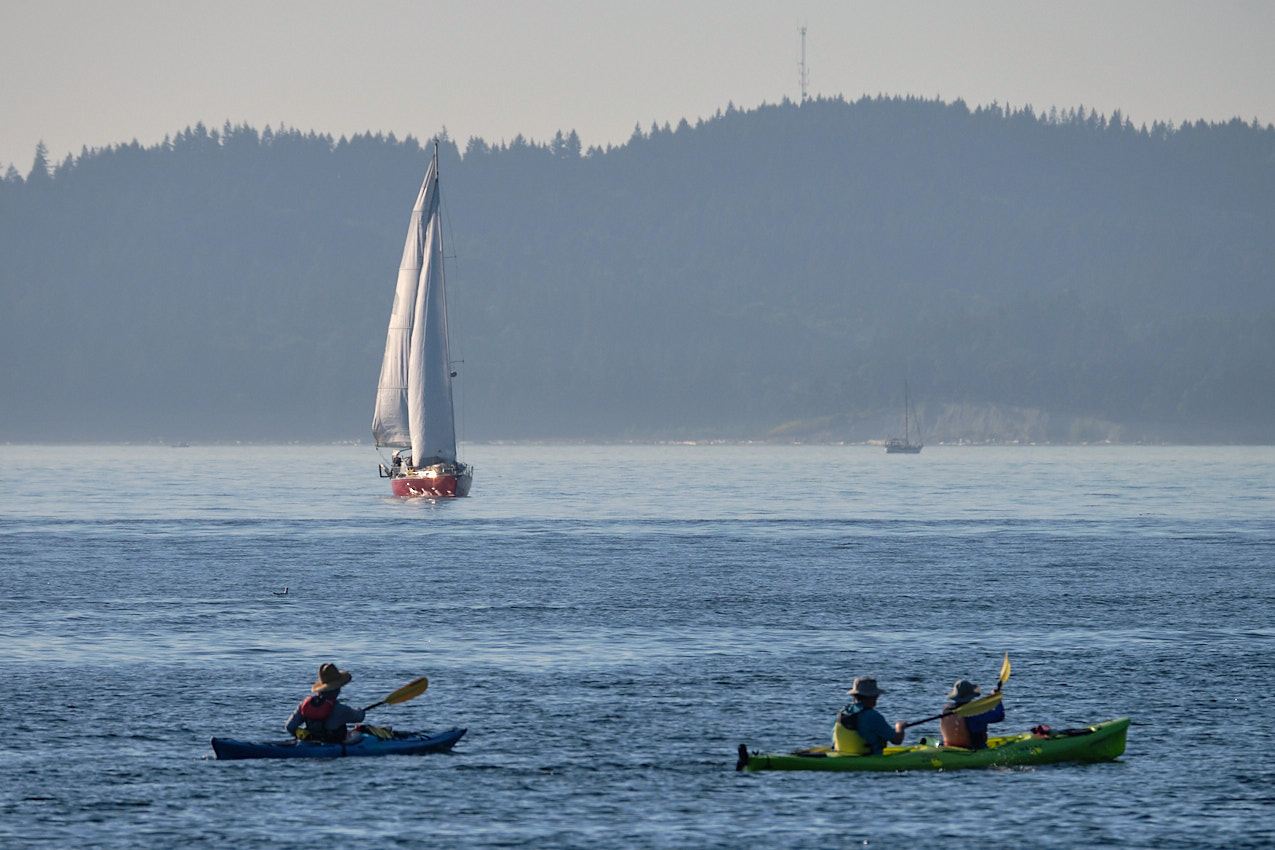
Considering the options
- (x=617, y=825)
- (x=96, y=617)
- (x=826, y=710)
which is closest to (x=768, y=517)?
(x=96, y=617)

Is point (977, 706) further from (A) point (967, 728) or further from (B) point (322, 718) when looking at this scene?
(B) point (322, 718)

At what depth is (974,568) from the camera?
81438mm

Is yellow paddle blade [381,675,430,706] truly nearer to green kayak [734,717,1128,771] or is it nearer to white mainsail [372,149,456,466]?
green kayak [734,717,1128,771]

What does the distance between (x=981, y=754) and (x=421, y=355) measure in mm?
87071

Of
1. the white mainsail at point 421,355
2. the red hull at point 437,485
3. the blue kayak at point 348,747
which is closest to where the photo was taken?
the blue kayak at point 348,747

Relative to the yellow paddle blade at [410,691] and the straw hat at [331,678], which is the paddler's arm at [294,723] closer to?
the straw hat at [331,678]

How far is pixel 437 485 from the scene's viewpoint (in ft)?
408

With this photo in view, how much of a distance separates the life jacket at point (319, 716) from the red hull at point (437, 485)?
3472 inches

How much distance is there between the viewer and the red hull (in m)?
124

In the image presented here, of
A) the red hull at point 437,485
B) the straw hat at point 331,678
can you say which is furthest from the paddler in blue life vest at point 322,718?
the red hull at point 437,485

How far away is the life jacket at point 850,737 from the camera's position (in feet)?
112

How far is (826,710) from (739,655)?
9.55 m

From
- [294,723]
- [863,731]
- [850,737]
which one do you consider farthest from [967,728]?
[294,723]

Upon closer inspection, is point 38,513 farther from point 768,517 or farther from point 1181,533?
point 1181,533
